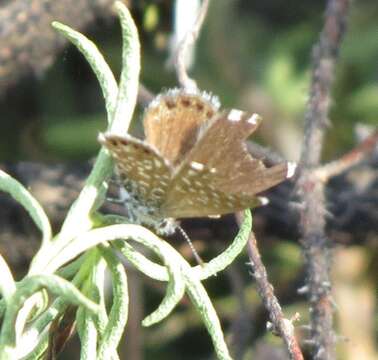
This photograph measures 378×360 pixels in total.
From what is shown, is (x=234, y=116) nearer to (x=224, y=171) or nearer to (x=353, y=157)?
(x=224, y=171)

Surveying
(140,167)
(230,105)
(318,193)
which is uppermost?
(230,105)

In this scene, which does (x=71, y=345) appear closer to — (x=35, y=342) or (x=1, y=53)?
(x=1, y=53)

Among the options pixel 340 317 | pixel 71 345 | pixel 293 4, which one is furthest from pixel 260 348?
pixel 293 4

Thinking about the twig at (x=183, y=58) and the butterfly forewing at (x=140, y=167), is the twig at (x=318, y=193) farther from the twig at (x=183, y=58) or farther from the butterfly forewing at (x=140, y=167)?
the butterfly forewing at (x=140, y=167)

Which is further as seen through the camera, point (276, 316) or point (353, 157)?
point (353, 157)

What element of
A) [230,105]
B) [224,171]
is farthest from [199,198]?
[230,105]

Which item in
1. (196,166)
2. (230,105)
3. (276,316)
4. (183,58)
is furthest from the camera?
(230,105)

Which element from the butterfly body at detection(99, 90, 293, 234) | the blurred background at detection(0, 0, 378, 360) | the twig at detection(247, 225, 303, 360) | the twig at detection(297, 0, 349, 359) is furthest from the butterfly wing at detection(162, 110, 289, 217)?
the blurred background at detection(0, 0, 378, 360)
